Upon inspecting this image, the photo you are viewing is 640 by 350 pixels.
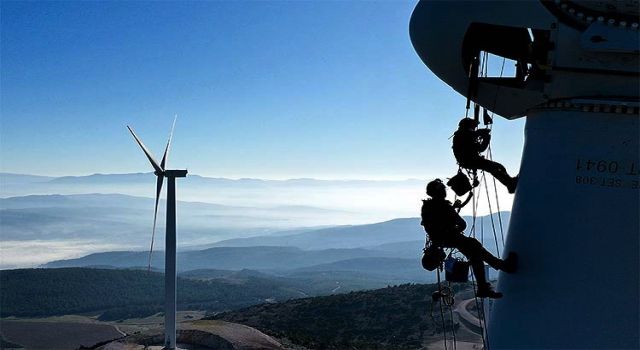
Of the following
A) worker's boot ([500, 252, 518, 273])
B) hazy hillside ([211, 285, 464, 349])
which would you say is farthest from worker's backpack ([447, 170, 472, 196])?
hazy hillside ([211, 285, 464, 349])

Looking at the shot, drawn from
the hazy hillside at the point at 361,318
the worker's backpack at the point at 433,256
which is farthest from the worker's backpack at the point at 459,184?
the hazy hillside at the point at 361,318

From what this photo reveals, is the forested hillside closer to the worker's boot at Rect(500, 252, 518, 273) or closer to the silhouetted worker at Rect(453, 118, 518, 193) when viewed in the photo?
the silhouetted worker at Rect(453, 118, 518, 193)

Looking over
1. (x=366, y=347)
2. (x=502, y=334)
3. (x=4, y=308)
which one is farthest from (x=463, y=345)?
(x=4, y=308)

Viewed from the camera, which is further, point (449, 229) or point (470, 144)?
point (470, 144)

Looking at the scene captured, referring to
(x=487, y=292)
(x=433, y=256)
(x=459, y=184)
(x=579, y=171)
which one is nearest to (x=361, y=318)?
(x=433, y=256)

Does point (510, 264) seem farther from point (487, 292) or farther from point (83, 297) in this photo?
point (83, 297)

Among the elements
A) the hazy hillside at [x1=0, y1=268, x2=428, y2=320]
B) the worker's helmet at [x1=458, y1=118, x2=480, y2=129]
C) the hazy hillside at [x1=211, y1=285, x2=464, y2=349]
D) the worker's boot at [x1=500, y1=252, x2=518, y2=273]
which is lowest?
the hazy hillside at [x1=0, y1=268, x2=428, y2=320]

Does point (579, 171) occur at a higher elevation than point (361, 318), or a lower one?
higher
